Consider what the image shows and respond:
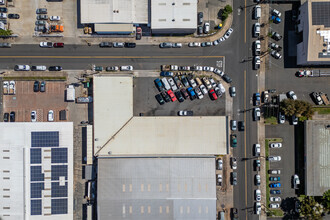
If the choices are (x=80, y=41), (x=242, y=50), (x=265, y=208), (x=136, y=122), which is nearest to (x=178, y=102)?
(x=136, y=122)

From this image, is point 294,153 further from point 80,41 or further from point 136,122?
point 80,41

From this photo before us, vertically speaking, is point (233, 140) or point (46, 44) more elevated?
point (46, 44)

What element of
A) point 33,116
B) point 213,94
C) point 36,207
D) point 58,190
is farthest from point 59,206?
point 213,94

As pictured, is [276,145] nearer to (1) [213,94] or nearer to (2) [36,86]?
(1) [213,94]

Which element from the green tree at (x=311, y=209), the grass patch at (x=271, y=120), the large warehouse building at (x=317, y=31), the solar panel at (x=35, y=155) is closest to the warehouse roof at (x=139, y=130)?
the grass patch at (x=271, y=120)

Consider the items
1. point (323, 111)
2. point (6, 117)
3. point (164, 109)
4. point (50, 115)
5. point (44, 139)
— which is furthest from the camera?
point (323, 111)

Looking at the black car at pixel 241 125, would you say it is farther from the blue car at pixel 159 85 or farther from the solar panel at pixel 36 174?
the solar panel at pixel 36 174
